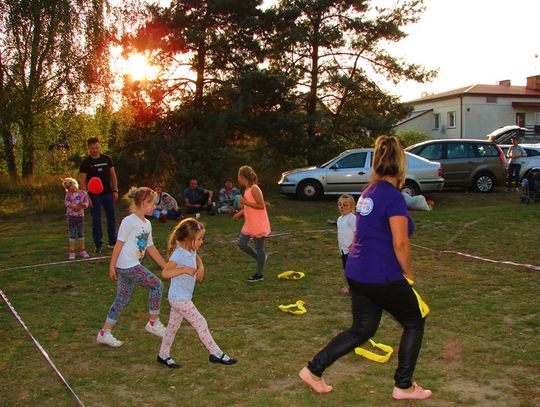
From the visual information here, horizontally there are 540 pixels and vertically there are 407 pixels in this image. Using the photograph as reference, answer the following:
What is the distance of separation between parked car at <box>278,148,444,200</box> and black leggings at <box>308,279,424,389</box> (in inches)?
518

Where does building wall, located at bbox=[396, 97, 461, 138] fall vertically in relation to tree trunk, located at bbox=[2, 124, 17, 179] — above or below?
above

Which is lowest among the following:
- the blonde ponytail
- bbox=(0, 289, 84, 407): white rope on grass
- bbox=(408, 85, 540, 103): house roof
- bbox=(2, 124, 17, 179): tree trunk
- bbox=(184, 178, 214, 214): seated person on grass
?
bbox=(0, 289, 84, 407): white rope on grass

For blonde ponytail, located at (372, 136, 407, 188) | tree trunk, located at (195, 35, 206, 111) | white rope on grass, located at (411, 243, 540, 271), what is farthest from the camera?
tree trunk, located at (195, 35, 206, 111)

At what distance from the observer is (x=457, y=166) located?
1884 centimetres

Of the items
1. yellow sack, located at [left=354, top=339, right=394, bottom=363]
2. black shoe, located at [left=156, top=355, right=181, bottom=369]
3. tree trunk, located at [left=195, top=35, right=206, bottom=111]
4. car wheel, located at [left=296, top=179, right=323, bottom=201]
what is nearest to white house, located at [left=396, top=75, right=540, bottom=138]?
tree trunk, located at [left=195, top=35, right=206, bottom=111]

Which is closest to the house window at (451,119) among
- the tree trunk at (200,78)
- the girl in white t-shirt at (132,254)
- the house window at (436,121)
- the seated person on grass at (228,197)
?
the house window at (436,121)

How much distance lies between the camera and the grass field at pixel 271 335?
4.30m

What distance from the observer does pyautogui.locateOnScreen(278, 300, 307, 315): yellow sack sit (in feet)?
21.2

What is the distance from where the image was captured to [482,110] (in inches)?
1805

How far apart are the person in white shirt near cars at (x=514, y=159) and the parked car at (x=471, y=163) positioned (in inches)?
12.9

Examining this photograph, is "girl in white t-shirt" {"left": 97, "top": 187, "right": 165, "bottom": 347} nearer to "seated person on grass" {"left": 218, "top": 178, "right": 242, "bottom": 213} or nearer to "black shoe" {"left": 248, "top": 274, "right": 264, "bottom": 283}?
"black shoe" {"left": 248, "top": 274, "right": 264, "bottom": 283}

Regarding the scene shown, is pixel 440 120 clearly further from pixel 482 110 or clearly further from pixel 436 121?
pixel 482 110

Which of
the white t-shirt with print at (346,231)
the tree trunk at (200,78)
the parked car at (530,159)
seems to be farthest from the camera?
the tree trunk at (200,78)

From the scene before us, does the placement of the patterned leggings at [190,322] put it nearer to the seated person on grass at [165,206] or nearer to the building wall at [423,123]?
the seated person on grass at [165,206]
